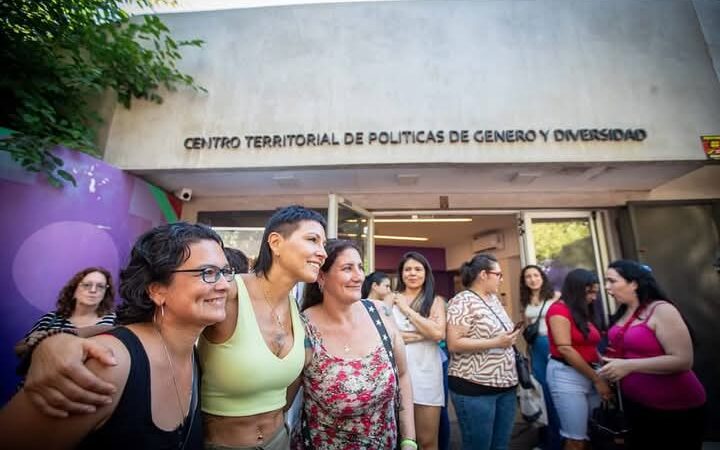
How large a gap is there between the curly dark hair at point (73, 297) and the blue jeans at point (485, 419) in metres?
3.45

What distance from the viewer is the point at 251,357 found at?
1.34 meters

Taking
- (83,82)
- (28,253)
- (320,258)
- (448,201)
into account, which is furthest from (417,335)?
(83,82)

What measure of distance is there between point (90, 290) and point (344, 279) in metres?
2.74

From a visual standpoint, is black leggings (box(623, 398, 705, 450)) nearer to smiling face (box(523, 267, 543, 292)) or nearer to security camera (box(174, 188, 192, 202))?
smiling face (box(523, 267, 543, 292))

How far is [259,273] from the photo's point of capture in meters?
1.74

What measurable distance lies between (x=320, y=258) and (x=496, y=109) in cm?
390

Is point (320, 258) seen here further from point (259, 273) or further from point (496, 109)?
point (496, 109)

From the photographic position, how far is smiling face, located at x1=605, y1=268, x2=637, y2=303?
256 centimetres

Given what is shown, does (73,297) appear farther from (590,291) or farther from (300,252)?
(590,291)

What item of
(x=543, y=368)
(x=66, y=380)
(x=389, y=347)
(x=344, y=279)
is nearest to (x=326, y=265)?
(x=344, y=279)

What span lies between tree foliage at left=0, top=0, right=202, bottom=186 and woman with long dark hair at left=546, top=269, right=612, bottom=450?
5.65 m

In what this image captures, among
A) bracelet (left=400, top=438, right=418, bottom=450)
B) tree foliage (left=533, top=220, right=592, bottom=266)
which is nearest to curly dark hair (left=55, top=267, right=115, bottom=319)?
bracelet (left=400, top=438, right=418, bottom=450)

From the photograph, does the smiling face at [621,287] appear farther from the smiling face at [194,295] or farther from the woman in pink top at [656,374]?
the smiling face at [194,295]

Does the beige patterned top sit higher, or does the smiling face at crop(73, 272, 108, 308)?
the smiling face at crop(73, 272, 108, 308)
